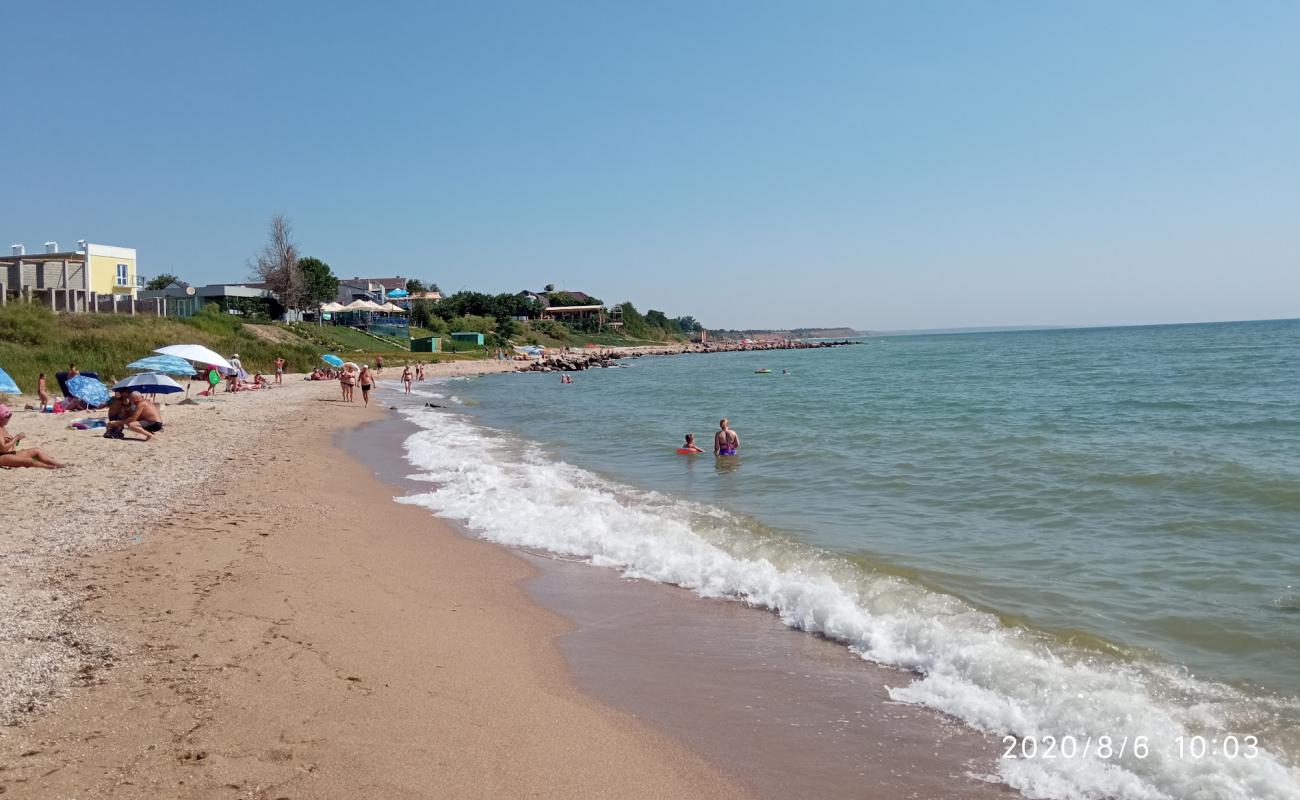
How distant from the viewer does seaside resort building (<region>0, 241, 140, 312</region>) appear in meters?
42.6

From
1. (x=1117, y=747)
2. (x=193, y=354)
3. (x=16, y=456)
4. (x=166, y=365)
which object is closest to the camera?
(x=1117, y=747)

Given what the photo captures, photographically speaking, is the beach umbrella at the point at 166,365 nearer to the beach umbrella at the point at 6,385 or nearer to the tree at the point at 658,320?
the beach umbrella at the point at 6,385

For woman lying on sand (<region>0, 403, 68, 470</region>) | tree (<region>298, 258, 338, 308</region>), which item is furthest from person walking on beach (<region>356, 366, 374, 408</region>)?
tree (<region>298, 258, 338, 308</region>)

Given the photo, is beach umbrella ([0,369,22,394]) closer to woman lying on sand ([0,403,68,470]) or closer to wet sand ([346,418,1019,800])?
woman lying on sand ([0,403,68,470])

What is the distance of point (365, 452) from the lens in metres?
18.0

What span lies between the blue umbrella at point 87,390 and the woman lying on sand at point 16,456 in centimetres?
963

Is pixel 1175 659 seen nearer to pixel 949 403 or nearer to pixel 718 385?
pixel 949 403

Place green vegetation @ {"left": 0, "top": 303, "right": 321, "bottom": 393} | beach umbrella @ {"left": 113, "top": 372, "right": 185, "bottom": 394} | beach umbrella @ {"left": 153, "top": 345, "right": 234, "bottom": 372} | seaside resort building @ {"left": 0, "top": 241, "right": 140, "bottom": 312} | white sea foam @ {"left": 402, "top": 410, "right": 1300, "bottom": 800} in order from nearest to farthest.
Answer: white sea foam @ {"left": 402, "top": 410, "right": 1300, "bottom": 800}, beach umbrella @ {"left": 113, "top": 372, "right": 185, "bottom": 394}, beach umbrella @ {"left": 153, "top": 345, "right": 234, "bottom": 372}, green vegetation @ {"left": 0, "top": 303, "right": 321, "bottom": 393}, seaside resort building @ {"left": 0, "top": 241, "right": 140, "bottom": 312}

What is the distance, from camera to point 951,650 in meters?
6.18

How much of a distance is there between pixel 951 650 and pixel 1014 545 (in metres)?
4.01

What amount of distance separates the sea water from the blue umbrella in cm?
799

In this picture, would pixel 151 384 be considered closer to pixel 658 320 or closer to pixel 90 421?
pixel 90 421

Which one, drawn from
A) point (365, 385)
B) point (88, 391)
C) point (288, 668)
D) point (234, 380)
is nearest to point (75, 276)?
point (234, 380)

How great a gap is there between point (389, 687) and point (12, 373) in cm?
2679
